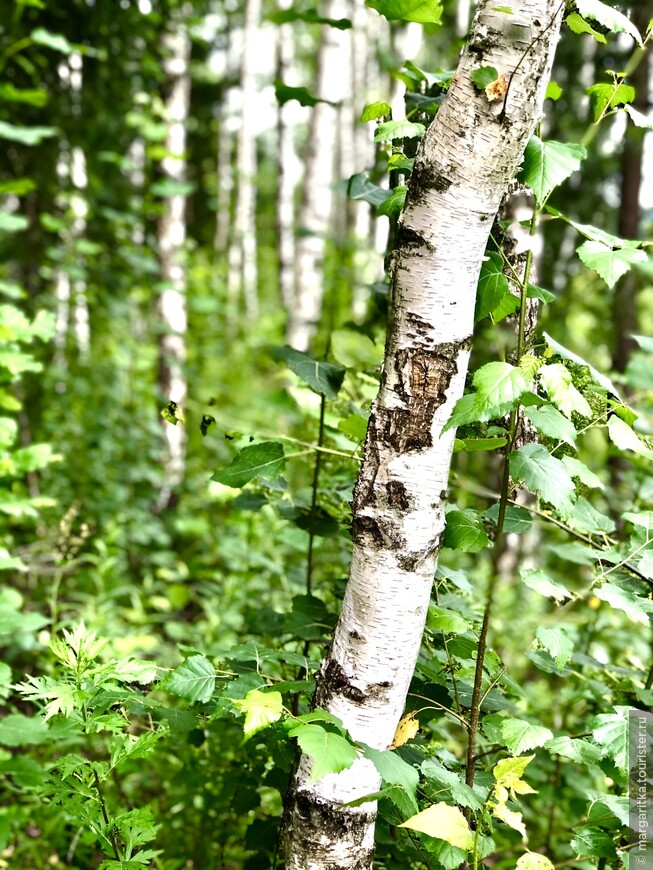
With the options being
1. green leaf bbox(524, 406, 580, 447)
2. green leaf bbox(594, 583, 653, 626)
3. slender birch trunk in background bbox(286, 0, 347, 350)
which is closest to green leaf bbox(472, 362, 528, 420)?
green leaf bbox(524, 406, 580, 447)

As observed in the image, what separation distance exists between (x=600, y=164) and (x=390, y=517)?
633 centimetres

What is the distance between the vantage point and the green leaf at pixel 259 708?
1110 mm

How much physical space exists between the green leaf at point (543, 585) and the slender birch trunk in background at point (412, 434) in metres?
0.20

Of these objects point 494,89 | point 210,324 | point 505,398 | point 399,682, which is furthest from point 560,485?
point 210,324

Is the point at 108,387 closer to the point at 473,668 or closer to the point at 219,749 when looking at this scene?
the point at 219,749

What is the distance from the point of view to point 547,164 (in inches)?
47.8

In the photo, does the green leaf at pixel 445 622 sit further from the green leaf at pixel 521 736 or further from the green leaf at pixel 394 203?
the green leaf at pixel 394 203

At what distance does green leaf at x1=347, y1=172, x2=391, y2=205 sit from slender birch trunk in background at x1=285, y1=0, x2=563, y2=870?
40 centimetres

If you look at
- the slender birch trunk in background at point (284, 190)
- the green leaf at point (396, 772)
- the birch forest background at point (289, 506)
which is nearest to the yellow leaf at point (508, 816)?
the birch forest background at point (289, 506)

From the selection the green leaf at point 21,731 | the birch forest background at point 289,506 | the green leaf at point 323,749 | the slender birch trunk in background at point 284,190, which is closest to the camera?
the green leaf at point 323,749

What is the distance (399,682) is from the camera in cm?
133

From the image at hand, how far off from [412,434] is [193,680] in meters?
0.65

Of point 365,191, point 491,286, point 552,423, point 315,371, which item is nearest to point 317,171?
point 365,191

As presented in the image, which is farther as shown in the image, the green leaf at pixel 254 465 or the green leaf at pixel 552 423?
the green leaf at pixel 254 465
